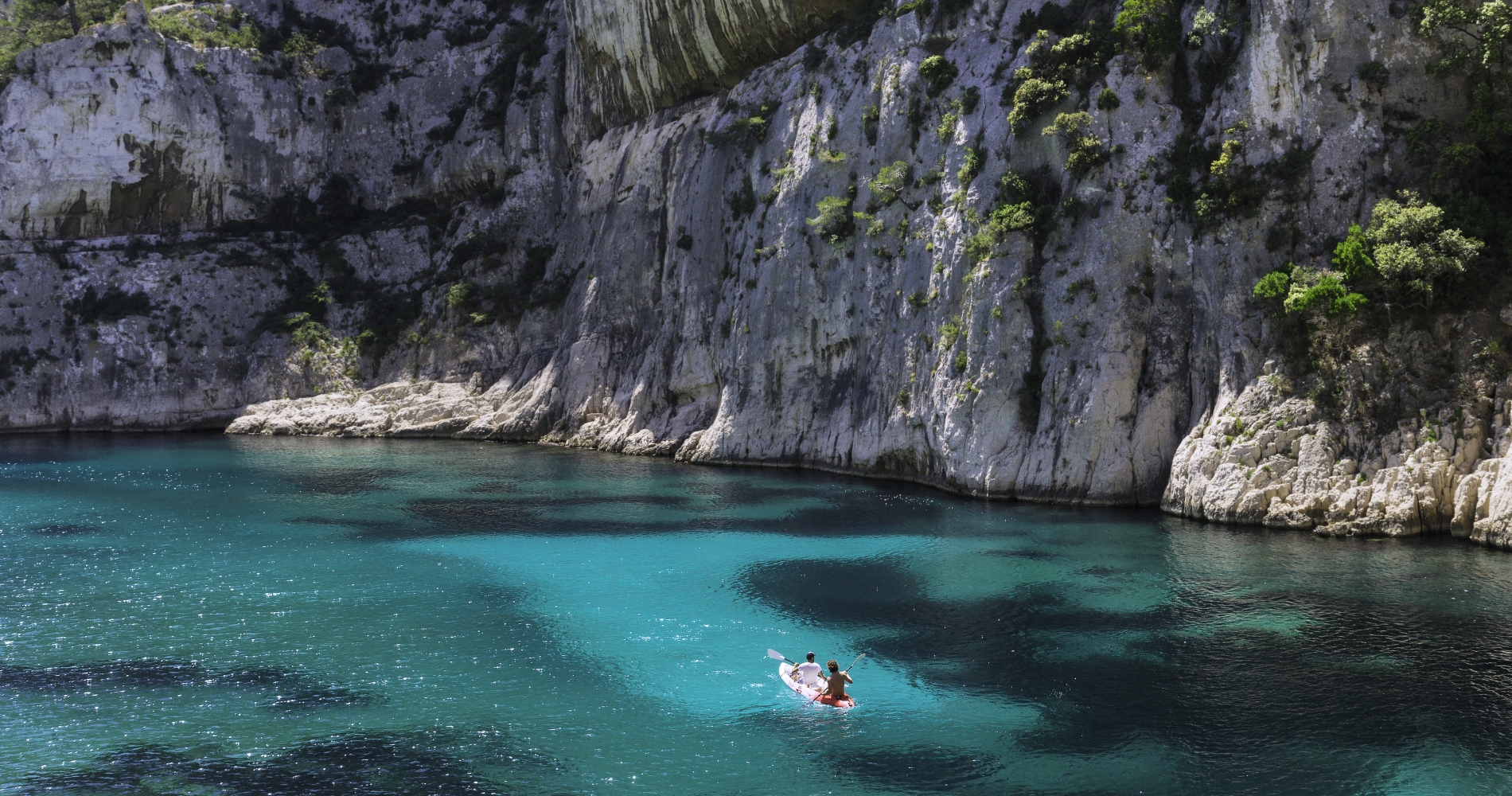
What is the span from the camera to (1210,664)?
22.1 meters

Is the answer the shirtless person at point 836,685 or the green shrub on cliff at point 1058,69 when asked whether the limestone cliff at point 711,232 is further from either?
the shirtless person at point 836,685

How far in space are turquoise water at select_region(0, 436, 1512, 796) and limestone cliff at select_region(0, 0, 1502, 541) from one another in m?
6.49

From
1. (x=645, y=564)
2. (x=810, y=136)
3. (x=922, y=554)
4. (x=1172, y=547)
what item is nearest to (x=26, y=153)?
(x=810, y=136)

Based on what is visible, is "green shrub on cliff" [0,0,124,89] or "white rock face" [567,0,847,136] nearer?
"white rock face" [567,0,847,136]

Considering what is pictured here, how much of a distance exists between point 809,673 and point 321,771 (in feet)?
28.2

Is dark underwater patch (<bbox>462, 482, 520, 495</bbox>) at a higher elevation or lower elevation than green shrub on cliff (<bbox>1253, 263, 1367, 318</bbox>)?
lower

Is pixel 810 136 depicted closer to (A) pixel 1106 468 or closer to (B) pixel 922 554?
(A) pixel 1106 468

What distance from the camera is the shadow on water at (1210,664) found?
18.6 meters

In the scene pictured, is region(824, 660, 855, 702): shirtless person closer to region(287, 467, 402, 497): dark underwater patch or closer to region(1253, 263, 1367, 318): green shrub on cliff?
region(1253, 263, 1367, 318): green shrub on cliff

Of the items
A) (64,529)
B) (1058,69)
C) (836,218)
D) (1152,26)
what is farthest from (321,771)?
(836,218)

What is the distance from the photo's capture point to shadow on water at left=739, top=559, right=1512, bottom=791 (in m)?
18.6

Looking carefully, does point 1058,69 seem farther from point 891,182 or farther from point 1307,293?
point 1307,293

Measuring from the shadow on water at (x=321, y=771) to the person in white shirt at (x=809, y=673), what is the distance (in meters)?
5.35

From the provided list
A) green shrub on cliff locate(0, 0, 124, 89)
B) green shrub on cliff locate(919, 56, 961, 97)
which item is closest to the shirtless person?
green shrub on cliff locate(919, 56, 961, 97)
